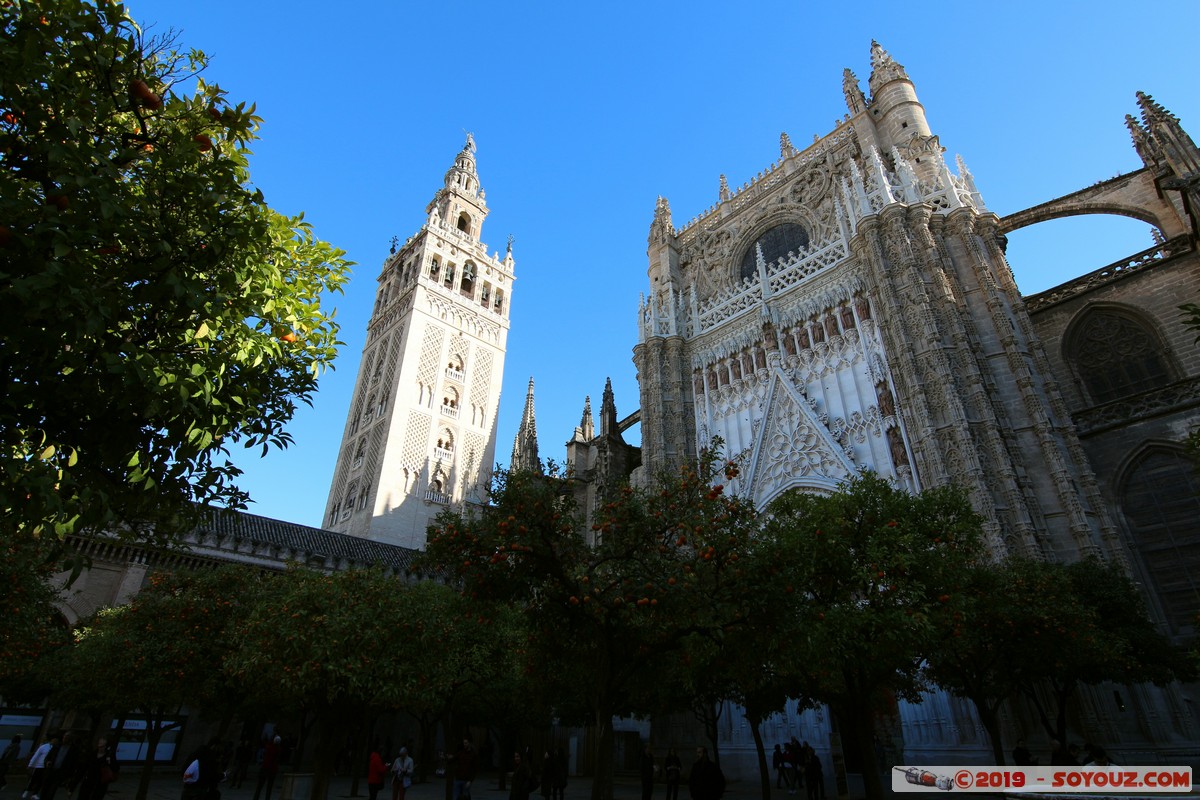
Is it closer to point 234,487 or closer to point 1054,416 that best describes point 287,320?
point 234,487

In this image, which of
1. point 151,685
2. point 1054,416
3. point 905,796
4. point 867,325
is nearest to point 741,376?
point 867,325

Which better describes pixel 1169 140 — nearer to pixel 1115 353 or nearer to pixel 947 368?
pixel 1115 353

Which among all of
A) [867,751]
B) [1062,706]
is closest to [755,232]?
[1062,706]

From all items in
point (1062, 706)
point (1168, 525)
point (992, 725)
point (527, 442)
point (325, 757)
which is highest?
point (527, 442)

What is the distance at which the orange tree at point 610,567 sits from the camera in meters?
9.03

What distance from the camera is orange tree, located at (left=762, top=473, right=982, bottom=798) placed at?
10414 millimetres

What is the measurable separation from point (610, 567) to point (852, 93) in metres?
24.8

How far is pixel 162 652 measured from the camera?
1473cm

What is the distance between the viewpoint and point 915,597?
11.0 m

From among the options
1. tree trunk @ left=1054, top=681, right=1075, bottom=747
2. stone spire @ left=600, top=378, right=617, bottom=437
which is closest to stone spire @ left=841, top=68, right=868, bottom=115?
stone spire @ left=600, top=378, right=617, bottom=437

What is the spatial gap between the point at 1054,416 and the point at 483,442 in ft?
111

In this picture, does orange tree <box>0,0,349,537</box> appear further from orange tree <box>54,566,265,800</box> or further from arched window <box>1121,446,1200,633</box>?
arched window <box>1121,446,1200,633</box>

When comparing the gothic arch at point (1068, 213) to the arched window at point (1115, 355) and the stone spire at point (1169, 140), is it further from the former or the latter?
the arched window at point (1115, 355)

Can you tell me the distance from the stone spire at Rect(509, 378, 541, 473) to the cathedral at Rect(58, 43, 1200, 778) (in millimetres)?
6520
